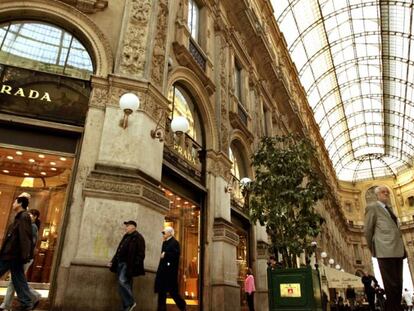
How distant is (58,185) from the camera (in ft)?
22.8

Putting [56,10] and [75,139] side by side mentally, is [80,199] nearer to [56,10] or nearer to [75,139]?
[75,139]

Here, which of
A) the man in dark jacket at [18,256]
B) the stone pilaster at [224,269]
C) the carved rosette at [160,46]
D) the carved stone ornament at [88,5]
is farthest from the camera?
the stone pilaster at [224,269]

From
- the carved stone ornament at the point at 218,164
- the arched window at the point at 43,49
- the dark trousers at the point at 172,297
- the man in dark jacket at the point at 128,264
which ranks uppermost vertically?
the arched window at the point at 43,49

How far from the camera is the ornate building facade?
5.76 meters

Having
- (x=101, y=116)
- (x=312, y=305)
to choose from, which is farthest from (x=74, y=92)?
(x=312, y=305)

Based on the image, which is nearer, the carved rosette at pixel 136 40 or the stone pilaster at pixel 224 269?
the carved rosette at pixel 136 40

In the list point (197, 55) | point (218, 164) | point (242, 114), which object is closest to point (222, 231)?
point (218, 164)

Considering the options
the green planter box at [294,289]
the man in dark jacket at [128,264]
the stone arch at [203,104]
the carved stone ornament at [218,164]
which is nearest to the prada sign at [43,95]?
the man in dark jacket at [128,264]

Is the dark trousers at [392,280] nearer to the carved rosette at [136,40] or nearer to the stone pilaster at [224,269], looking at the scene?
the stone pilaster at [224,269]

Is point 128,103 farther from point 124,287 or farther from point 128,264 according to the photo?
point 124,287

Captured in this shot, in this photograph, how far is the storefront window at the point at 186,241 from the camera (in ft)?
26.3

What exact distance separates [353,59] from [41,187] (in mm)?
34167

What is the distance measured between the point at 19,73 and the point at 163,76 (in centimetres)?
278

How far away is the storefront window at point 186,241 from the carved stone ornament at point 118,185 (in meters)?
1.80
